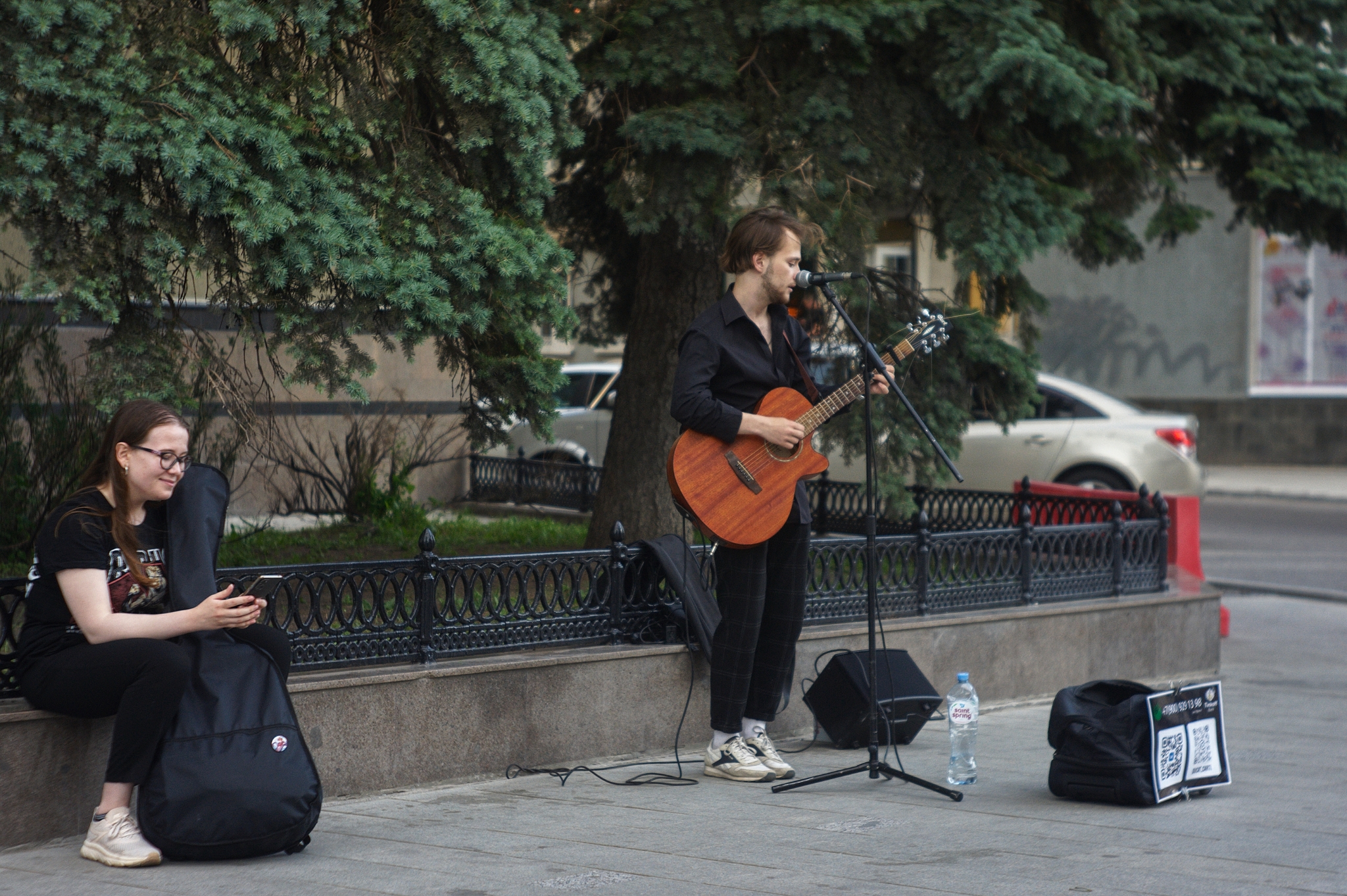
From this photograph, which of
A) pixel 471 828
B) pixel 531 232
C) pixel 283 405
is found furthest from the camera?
pixel 283 405

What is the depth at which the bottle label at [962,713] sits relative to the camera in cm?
559

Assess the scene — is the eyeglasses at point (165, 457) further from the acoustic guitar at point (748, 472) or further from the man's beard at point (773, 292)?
the man's beard at point (773, 292)

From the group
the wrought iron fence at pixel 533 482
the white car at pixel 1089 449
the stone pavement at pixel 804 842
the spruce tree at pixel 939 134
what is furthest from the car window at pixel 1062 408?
the stone pavement at pixel 804 842

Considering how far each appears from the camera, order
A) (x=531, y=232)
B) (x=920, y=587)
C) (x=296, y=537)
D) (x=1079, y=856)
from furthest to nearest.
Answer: (x=296, y=537) < (x=920, y=587) < (x=531, y=232) < (x=1079, y=856)

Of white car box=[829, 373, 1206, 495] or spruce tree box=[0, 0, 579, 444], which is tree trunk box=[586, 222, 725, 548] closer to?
spruce tree box=[0, 0, 579, 444]

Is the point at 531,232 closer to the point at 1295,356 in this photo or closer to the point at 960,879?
the point at 960,879

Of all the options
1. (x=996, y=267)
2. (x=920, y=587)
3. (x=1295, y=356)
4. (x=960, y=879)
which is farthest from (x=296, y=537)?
(x=1295, y=356)

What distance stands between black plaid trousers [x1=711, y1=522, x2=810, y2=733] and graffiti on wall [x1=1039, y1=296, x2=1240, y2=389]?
21250 millimetres

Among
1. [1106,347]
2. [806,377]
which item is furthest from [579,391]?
[1106,347]

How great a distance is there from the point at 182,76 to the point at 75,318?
3.17 feet

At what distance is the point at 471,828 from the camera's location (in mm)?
4918

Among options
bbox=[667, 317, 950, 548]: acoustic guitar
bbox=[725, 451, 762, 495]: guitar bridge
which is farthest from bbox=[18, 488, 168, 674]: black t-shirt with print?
bbox=[725, 451, 762, 495]: guitar bridge

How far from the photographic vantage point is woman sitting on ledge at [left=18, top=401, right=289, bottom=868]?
4.35 metres

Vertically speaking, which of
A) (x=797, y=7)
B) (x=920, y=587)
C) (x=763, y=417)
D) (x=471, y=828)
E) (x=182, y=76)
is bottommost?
(x=471, y=828)
